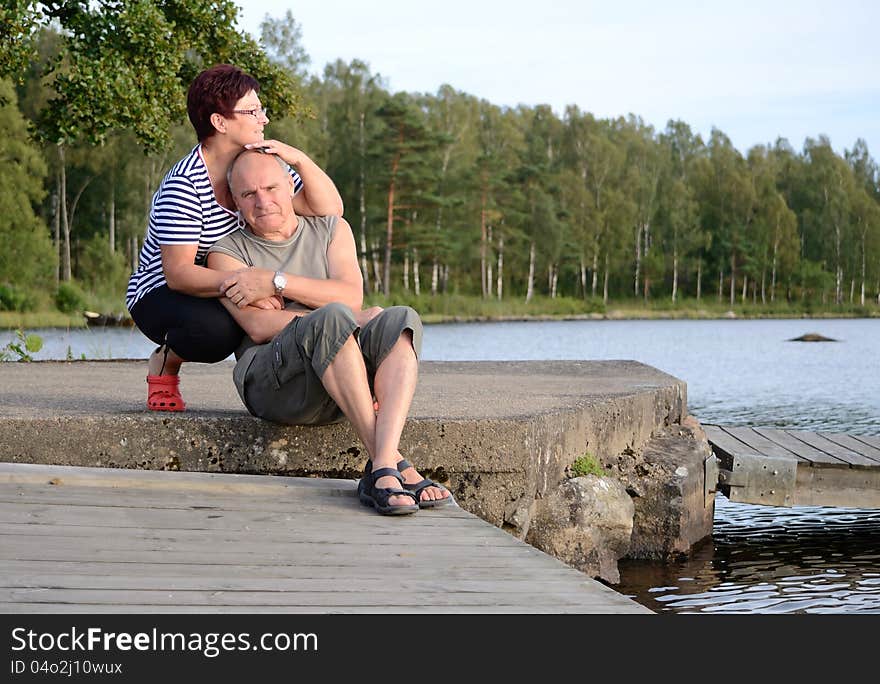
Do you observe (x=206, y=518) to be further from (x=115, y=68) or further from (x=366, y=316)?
(x=115, y=68)

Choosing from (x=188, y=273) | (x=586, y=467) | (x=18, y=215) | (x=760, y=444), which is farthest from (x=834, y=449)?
(x=18, y=215)

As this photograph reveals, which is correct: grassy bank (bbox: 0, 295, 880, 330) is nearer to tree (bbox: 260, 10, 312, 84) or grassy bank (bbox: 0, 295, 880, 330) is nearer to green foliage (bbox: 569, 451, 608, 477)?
tree (bbox: 260, 10, 312, 84)

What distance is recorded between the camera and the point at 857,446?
7.43 meters

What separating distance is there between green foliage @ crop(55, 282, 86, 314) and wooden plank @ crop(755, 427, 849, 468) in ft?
108

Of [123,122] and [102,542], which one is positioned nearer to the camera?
[102,542]

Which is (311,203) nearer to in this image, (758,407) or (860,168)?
(758,407)

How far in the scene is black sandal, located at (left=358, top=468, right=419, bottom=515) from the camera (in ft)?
11.4

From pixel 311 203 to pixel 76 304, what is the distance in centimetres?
3585

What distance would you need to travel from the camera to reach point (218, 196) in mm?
4273

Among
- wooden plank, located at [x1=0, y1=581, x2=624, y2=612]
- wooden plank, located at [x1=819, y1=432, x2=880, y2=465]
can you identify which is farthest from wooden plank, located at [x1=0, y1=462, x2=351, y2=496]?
wooden plank, located at [x1=819, y1=432, x2=880, y2=465]

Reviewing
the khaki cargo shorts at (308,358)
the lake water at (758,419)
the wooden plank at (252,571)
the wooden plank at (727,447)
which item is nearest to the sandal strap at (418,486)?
the khaki cargo shorts at (308,358)

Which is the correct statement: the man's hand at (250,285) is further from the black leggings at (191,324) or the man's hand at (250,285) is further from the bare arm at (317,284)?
the black leggings at (191,324)
